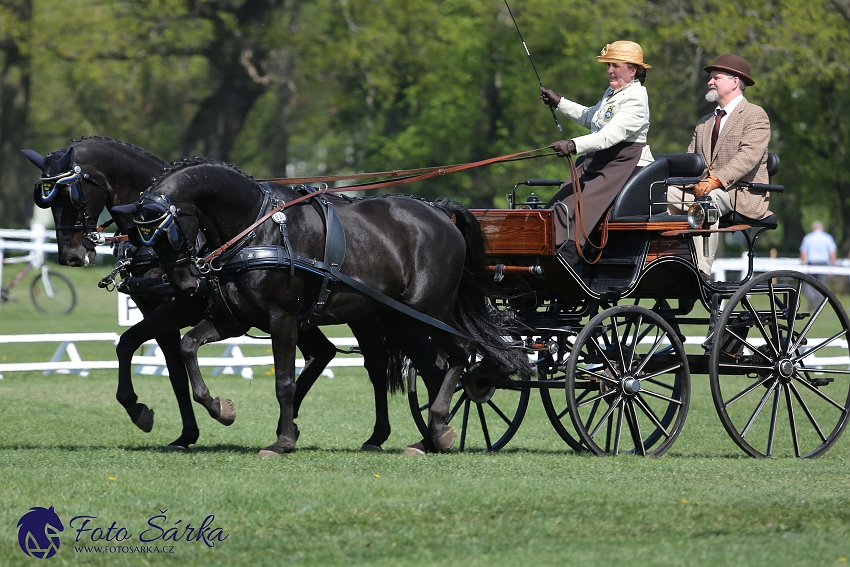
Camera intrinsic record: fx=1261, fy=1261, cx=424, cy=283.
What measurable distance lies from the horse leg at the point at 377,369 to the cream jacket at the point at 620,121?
6.71ft

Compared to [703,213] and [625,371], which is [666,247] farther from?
[625,371]

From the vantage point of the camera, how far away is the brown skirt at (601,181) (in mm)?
8492

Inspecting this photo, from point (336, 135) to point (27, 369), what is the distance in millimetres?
33030

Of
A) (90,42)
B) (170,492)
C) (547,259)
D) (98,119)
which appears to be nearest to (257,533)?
(170,492)

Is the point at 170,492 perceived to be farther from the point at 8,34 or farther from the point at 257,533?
the point at 8,34

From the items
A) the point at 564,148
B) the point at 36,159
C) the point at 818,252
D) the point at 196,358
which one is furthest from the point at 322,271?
the point at 818,252

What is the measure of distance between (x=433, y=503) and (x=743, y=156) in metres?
3.85

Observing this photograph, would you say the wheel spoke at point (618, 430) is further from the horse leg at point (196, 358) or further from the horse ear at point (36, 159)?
the horse ear at point (36, 159)

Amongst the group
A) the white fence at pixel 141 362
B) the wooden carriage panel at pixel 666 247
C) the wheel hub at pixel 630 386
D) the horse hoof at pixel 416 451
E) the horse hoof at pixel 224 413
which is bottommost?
the white fence at pixel 141 362

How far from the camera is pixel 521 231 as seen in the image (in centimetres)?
859

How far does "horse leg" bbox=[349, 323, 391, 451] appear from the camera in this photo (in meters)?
8.98

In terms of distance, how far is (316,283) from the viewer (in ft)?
26.2

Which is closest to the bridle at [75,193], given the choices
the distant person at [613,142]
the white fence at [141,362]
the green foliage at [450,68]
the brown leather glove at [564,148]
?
the brown leather glove at [564,148]

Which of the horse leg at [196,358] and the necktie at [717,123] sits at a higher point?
the necktie at [717,123]
